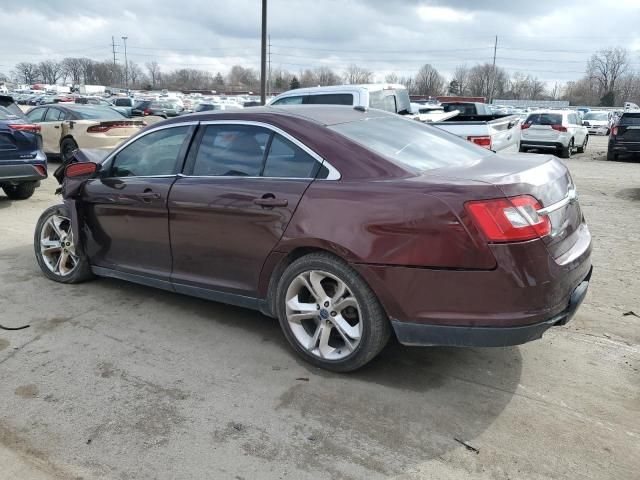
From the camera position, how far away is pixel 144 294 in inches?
187

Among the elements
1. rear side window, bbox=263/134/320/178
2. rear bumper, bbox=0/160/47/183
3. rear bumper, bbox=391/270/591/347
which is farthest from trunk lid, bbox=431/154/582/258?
rear bumper, bbox=0/160/47/183

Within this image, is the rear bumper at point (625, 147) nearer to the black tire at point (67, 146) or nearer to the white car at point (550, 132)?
the white car at point (550, 132)

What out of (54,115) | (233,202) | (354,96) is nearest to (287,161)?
(233,202)

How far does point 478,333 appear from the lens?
2820 mm

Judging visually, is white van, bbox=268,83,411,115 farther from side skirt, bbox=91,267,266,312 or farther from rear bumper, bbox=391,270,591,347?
rear bumper, bbox=391,270,591,347

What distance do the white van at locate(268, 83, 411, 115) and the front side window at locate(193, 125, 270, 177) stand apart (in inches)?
207

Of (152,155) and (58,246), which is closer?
(152,155)

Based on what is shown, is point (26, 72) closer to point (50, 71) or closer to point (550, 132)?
point (50, 71)

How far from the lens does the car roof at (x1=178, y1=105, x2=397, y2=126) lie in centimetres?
366

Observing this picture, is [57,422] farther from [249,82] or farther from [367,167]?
[249,82]

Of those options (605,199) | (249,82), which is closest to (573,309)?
(605,199)

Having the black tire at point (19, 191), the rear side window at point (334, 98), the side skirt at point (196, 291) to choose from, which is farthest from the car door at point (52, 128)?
the side skirt at point (196, 291)

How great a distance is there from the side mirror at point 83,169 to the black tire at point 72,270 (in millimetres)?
413

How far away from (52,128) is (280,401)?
12617mm
